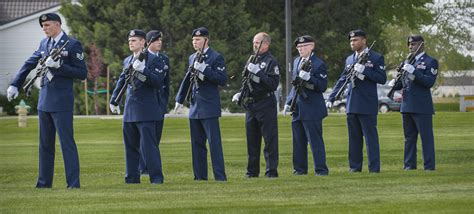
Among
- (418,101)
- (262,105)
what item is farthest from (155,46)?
(418,101)

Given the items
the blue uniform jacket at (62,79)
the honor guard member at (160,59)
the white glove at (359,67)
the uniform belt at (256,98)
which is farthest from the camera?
the white glove at (359,67)

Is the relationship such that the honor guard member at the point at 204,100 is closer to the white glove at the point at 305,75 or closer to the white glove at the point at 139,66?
the white glove at the point at 139,66

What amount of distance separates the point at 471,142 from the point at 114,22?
24477mm

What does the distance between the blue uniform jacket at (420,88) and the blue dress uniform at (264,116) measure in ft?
7.45

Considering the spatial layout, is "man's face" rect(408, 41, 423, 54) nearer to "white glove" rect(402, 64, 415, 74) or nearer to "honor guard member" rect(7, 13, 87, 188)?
"white glove" rect(402, 64, 415, 74)

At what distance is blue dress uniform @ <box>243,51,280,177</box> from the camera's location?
17516 millimetres

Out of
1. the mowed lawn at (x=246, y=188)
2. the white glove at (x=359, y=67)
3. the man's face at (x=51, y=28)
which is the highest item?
the man's face at (x=51, y=28)

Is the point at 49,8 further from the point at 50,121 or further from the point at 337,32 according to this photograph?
the point at 50,121

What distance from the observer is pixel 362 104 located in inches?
742

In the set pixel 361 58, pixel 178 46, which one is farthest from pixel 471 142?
pixel 178 46

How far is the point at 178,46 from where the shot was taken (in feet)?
A: 162

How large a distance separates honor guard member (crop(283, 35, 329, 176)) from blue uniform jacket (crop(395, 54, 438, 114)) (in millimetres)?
1437

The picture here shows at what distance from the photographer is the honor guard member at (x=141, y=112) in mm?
16438

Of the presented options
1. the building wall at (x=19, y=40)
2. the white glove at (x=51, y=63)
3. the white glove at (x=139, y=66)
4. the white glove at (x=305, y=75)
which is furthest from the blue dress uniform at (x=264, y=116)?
the building wall at (x=19, y=40)
